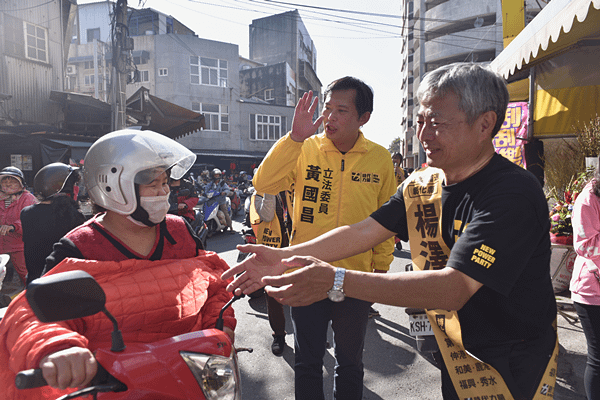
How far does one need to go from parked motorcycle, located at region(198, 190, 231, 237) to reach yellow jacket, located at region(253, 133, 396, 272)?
7507mm

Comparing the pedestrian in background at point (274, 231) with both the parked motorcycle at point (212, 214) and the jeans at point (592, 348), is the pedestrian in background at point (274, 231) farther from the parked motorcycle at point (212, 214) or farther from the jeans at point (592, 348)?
the parked motorcycle at point (212, 214)

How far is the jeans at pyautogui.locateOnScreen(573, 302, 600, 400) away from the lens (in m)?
2.17

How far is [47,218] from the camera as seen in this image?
135 inches

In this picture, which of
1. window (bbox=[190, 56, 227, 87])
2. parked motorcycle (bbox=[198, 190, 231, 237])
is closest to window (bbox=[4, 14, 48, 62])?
parked motorcycle (bbox=[198, 190, 231, 237])

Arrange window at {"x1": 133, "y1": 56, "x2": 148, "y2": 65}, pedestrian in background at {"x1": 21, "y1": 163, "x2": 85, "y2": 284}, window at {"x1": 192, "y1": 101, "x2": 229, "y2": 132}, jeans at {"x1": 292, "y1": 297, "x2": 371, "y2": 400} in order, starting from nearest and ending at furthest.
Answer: jeans at {"x1": 292, "y1": 297, "x2": 371, "y2": 400}, pedestrian in background at {"x1": 21, "y1": 163, "x2": 85, "y2": 284}, window at {"x1": 133, "y1": 56, "x2": 148, "y2": 65}, window at {"x1": 192, "y1": 101, "x2": 229, "y2": 132}

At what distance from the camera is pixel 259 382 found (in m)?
3.18

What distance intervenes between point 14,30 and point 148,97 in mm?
7156

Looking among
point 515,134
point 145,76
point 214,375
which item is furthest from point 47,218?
point 145,76

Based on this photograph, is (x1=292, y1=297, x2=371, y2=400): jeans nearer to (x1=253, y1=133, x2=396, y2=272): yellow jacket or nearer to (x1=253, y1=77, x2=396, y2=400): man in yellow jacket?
(x1=253, y1=77, x2=396, y2=400): man in yellow jacket

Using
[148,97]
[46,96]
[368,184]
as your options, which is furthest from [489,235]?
[46,96]

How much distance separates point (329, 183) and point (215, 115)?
28271 millimetres

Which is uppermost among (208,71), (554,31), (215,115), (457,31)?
(457,31)

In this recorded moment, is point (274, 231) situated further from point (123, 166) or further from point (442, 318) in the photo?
point (442, 318)

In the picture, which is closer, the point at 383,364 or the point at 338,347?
the point at 338,347
